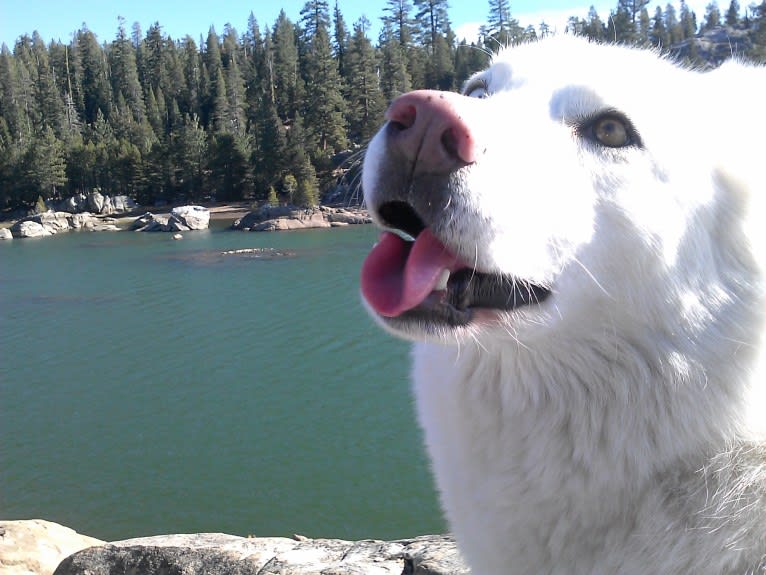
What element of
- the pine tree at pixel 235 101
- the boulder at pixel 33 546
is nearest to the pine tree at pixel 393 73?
the pine tree at pixel 235 101

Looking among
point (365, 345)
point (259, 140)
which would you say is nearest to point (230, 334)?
point (365, 345)

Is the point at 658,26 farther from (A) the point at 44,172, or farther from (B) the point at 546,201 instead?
(B) the point at 546,201

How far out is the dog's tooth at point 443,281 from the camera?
1964mm

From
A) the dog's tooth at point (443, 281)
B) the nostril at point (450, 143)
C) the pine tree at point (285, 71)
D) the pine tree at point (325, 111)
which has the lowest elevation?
the dog's tooth at point (443, 281)

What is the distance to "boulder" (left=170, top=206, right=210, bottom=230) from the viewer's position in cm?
5522

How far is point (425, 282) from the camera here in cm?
195

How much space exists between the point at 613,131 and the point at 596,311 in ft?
1.82

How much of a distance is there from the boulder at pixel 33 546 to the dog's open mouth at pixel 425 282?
5.25 metres

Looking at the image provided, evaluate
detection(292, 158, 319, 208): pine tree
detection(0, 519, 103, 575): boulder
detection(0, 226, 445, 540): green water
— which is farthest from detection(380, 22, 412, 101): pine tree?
detection(0, 519, 103, 575): boulder

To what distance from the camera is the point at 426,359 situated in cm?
249

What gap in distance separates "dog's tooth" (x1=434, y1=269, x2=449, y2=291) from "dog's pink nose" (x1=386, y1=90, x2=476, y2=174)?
0.29 meters

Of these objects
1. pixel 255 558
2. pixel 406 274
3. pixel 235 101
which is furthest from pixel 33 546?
pixel 235 101

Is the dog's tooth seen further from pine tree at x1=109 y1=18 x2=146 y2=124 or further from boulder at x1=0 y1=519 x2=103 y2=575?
pine tree at x1=109 y1=18 x2=146 y2=124

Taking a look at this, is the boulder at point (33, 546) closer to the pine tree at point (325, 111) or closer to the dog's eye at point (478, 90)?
the dog's eye at point (478, 90)
